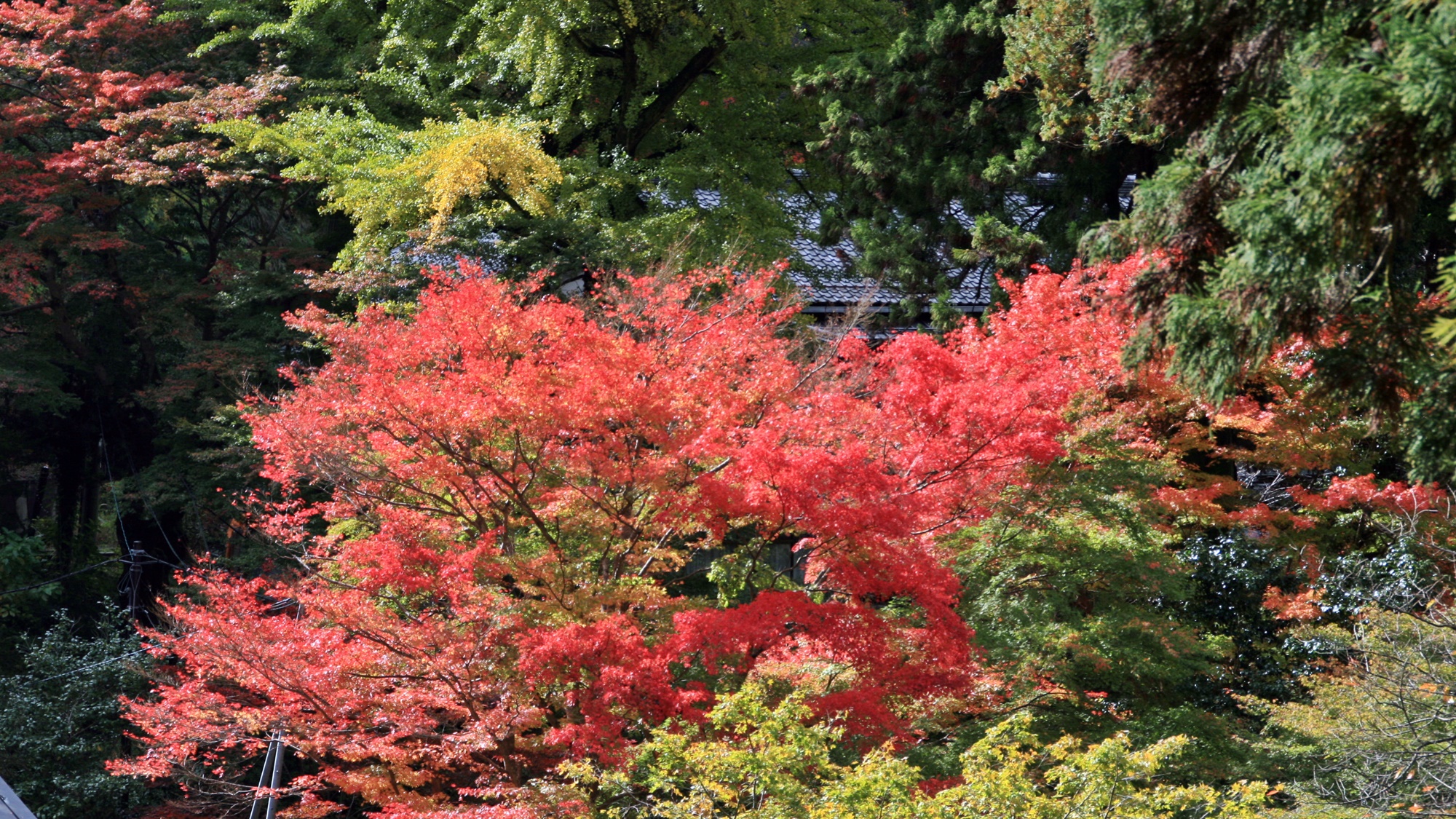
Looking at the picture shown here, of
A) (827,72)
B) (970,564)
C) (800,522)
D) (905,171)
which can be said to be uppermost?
(827,72)

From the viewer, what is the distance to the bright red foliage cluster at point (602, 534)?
9180 millimetres

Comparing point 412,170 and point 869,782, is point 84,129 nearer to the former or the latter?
point 412,170

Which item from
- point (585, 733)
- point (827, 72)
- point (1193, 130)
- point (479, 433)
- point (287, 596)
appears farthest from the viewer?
point (827, 72)

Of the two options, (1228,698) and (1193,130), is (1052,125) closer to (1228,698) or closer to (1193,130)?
(1228,698)

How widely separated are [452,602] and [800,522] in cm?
286

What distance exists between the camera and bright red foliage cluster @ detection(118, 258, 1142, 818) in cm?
918

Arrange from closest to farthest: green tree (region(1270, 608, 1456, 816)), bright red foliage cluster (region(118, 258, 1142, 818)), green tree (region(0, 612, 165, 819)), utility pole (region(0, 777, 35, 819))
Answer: utility pole (region(0, 777, 35, 819))
green tree (region(1270, 608, 1456, 816))
bright red foliage cluster (region(118, 258, 1142, 818))
green tree (region(0, 612, 165, 819))

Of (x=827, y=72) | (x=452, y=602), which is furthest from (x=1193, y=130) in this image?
(x=827, y=72)

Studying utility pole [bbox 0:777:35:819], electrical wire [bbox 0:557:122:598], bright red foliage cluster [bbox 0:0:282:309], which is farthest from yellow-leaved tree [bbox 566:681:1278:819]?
electrical wire [bbox 0:557:122:598]

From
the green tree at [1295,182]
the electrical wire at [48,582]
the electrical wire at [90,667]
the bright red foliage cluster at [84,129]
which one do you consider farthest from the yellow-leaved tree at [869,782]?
the electrical wire at [48,582]

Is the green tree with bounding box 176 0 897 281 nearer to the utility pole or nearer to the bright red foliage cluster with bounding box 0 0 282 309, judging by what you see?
the bright red foliage cluster with bounding box 0 0 282 309

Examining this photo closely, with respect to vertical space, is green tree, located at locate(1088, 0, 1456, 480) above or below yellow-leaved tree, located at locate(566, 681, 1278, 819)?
above

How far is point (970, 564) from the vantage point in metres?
11.1

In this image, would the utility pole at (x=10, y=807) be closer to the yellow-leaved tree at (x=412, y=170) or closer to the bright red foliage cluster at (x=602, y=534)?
the bright red foliage cluster at (x=602, y=534)
